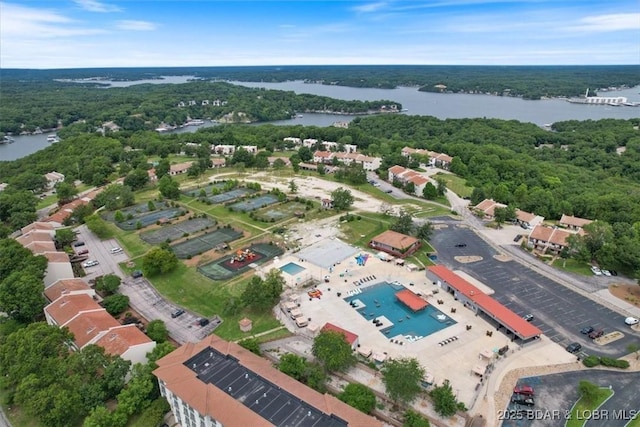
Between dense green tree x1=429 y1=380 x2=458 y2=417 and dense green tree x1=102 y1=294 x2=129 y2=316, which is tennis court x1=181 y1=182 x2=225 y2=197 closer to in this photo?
dense green tree x1=102 y1=294 x2=129 y2=316

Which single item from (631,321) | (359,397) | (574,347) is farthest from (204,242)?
(631,321)

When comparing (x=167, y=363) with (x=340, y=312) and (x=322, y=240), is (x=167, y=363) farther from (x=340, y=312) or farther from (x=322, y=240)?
(x=322, y=240)

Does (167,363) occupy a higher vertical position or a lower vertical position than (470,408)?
higher

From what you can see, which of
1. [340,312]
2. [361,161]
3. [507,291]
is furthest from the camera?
[361,161]

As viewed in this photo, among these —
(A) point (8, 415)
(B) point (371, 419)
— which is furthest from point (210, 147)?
(B) point (371, 419)

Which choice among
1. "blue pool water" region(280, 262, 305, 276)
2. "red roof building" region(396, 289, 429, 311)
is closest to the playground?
"blue pool water" region(280, 262, 305, 276)

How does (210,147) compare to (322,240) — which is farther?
(210,147)

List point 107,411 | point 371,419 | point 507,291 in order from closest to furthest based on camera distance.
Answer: point 371,419, point 107,411, point 507,291

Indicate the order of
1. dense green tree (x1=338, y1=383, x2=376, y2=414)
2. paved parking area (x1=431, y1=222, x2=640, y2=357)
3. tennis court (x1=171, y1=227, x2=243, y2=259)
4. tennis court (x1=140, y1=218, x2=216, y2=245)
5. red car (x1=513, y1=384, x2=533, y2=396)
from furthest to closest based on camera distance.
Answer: tennis court (x1=140, y1=218, x2=216, y2=245), tennis court (x1=171, y1=227, x2=243, y2=259), paved parking area (x1=431, y1=222, x2=640, y2=357), red car (x1=513, y1=384, x2=533, y2=396), dense green tree (x1=338, y1=383, x2=376, y2=414)
